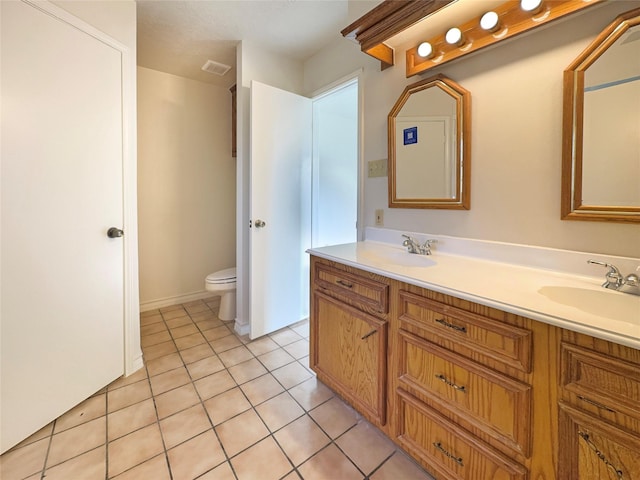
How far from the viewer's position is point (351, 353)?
4.58 ft

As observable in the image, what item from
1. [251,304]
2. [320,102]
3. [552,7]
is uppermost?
[320,102]

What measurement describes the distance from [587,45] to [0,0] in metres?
2.33

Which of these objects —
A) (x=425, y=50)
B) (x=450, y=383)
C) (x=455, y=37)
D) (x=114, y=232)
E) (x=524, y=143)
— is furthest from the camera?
(x=114, y=232)

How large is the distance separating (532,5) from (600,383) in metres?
1.37

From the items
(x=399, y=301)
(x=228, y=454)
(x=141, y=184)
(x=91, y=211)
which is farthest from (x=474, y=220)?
(x=141, y=184)

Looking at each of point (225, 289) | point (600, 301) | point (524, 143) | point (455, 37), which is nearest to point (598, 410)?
point (600, 301)

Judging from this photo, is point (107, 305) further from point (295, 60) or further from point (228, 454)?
point (295, 60)

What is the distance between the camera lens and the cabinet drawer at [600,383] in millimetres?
636

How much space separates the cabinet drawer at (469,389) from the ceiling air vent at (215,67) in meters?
2.78

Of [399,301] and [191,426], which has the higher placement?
[399,301]

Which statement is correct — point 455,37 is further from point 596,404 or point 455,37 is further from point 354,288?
point 596,404

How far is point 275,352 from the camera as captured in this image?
2.07 meters

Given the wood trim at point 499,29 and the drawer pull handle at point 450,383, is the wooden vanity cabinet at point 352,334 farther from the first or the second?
the wood trim at point 499,29

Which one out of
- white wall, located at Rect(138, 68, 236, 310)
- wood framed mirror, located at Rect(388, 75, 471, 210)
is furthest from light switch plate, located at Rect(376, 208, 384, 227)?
white wall, located at Rect(138, 68, 236, 310)
